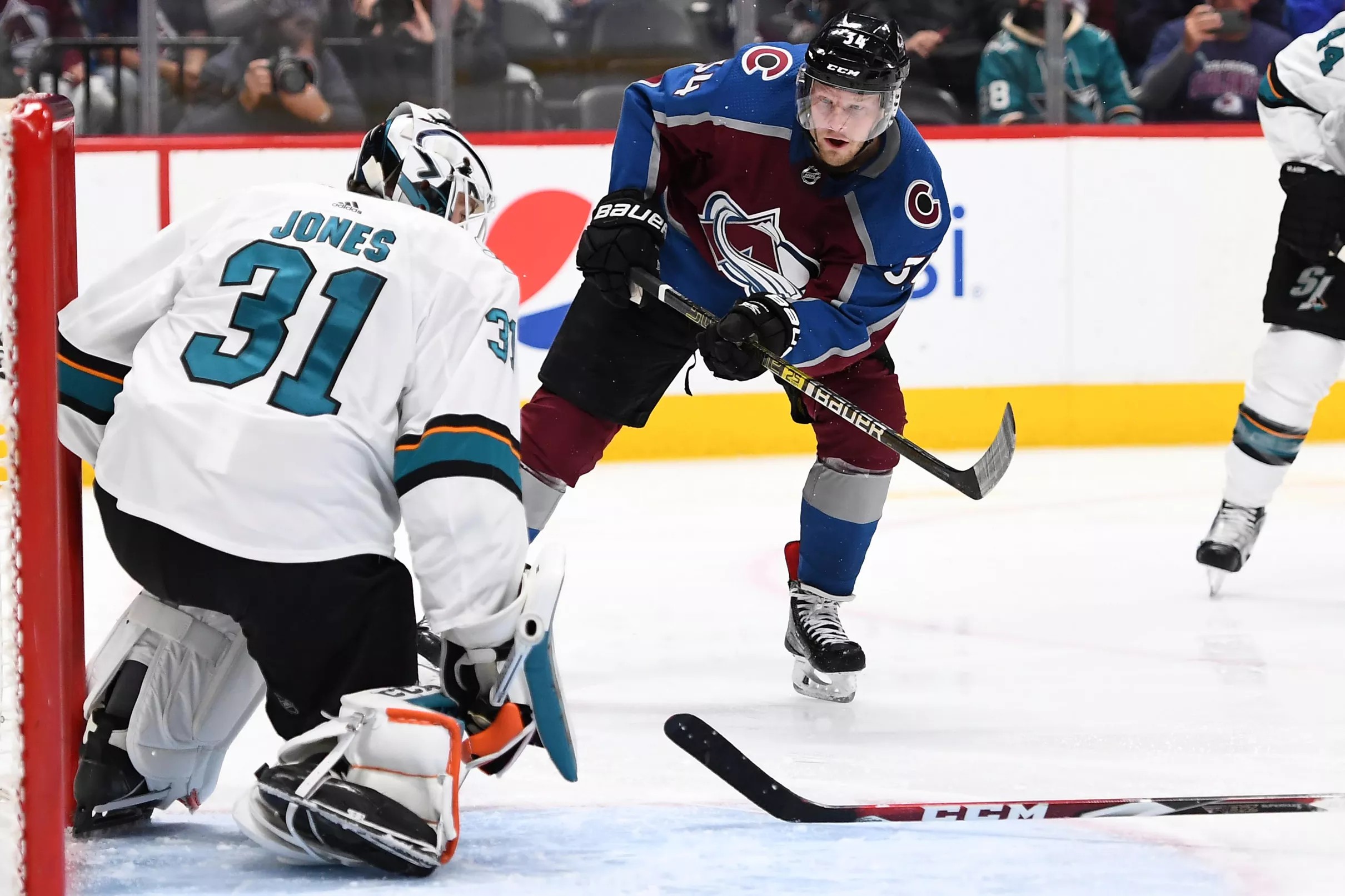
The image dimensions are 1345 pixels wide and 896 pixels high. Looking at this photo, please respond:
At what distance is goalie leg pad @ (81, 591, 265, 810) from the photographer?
6.05ft

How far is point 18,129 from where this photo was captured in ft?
4.46

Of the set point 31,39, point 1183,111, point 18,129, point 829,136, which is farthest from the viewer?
point 1183,111

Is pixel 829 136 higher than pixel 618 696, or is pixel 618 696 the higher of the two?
pixel 829 136

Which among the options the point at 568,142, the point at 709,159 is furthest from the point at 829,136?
the point at 568,142

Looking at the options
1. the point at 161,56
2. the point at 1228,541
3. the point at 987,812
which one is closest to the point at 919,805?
the point at 987,812

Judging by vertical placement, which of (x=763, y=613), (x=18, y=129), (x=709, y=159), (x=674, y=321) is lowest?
(x=763, y=613)

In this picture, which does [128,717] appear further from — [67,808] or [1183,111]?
[1183,111]

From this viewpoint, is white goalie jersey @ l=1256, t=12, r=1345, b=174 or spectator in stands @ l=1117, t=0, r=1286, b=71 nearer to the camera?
white goalie jersey @ l=1256, t=12, r=1345, b=174

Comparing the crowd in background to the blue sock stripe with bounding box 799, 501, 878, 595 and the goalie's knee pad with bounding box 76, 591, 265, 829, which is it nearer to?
the blue sock stripe with bounding box 799, 501, 878, 595

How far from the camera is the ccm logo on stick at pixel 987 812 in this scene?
1.86 m

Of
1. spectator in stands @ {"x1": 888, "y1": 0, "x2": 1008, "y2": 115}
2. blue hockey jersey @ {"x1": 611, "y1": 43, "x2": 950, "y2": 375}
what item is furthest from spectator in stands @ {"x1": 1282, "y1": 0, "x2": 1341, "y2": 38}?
blue hockey jersey @ {"x1": 611, "y1": 43, "x2": 950, "y2": 375}

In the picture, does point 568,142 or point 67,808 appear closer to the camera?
point 67,808

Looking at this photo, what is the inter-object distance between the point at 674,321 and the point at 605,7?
2449mm

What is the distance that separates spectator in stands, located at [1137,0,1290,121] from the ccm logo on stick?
147 inches
